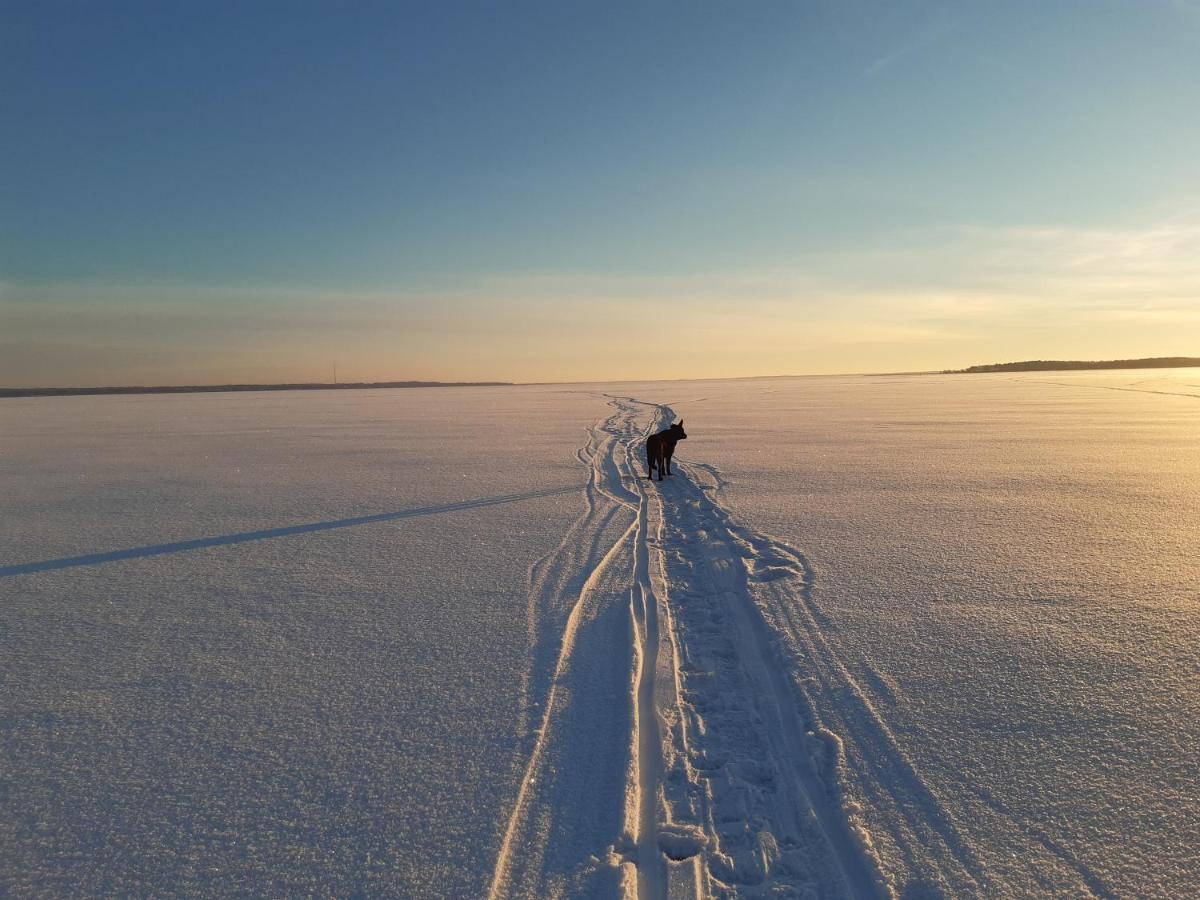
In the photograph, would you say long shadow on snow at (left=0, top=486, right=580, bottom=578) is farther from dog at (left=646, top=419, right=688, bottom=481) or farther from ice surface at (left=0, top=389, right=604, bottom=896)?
dog at (left=646, top=419, right=688, bottom=481)

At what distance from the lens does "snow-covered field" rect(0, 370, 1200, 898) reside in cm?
242

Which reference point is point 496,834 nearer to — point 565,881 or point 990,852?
point 565,881

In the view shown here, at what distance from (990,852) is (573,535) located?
4.90m

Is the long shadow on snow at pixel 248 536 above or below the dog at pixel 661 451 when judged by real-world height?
below

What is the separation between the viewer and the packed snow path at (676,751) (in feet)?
7.89

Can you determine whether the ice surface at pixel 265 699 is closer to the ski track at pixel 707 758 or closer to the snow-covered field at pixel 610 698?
the snow-covered field at pixel 610 698

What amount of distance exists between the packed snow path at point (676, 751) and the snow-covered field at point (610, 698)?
0.02 m

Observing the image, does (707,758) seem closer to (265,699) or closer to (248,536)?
(265,699)

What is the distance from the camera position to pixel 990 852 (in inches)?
93.9

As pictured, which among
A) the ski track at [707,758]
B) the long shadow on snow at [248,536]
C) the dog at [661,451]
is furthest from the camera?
the dog at [661,451]

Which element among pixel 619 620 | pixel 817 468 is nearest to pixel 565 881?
pixel 619 620

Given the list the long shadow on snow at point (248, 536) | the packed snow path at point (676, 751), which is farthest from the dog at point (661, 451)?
the packed snow path at point (676, 751)

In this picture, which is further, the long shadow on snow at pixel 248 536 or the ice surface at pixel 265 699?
the long shadow on snow at pixel 248 536

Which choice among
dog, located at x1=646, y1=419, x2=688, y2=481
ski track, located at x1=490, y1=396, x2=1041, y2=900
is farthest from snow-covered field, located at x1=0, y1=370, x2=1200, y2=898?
dog, located at x1=646, y1=419, x2=688, y2=481
